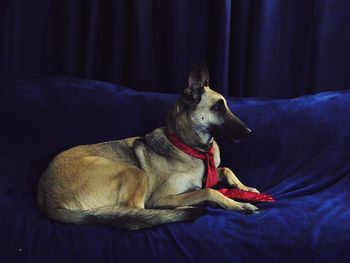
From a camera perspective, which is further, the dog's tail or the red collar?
the red collar

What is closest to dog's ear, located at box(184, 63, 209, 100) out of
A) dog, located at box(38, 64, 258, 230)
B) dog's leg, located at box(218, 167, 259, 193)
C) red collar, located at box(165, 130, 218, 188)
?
dog, located at box(38, 64, 258, 230)

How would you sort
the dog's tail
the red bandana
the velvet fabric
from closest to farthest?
the velvet fabric, the dog's tail, the red bandana

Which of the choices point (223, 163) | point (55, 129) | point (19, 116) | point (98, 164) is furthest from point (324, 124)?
point (19, 116)

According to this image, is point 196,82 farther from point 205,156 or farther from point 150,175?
point 150,175

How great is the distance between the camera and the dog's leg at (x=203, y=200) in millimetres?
2361

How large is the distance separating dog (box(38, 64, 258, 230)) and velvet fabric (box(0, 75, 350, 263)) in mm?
72

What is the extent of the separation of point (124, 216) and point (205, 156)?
68 centimetres

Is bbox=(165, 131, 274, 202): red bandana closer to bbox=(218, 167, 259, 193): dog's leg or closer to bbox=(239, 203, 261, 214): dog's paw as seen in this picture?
bbox=(218, 167, 259, 193): dog's leg

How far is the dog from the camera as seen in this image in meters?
2.20

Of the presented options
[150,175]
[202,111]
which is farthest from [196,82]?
[150,175]

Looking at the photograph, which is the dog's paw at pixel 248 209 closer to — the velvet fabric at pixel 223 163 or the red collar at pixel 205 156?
the velvet fabric at pixel 223 163

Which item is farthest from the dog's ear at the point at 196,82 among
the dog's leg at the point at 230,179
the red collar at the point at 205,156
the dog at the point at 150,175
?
the dog's leg at the point at 230,179

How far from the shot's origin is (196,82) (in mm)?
2648

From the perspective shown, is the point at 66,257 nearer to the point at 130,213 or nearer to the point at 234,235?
the point at 130,213
